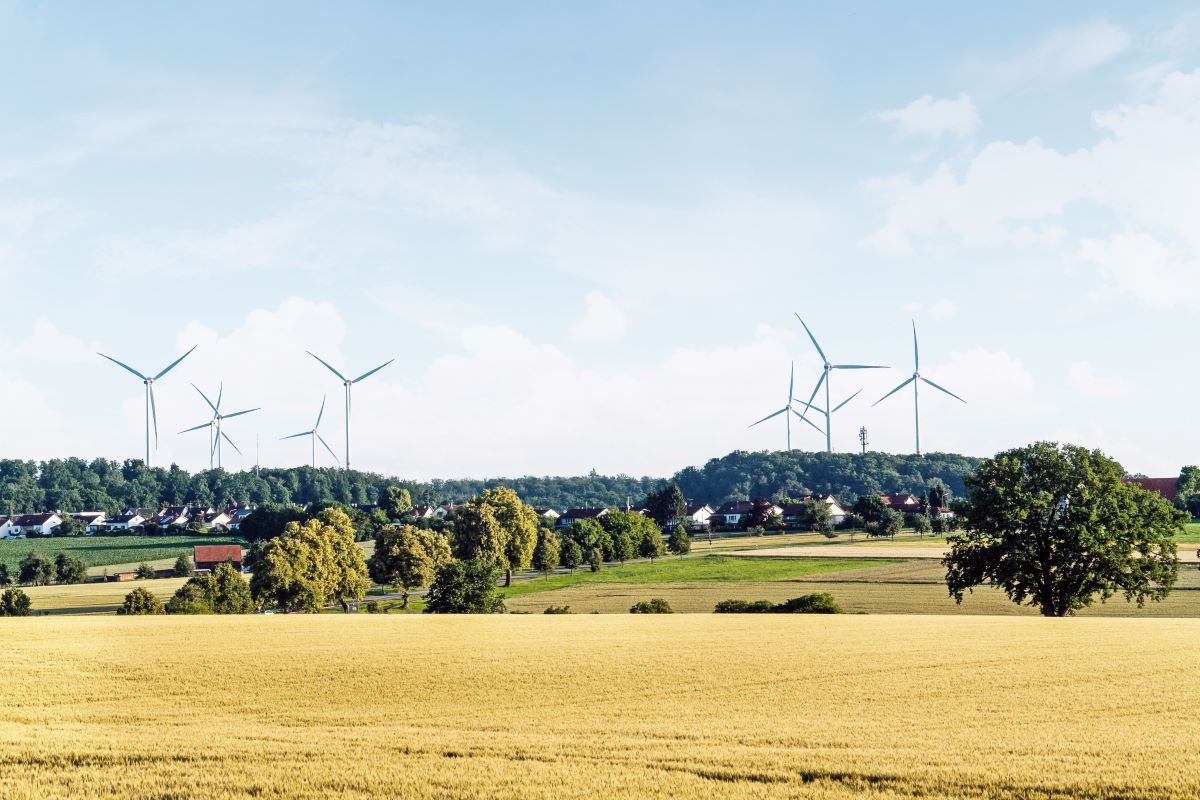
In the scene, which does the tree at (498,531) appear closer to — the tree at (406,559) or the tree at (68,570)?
the tree at (406,559)

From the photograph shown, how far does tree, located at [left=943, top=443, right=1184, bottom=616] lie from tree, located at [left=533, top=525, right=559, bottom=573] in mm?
61999

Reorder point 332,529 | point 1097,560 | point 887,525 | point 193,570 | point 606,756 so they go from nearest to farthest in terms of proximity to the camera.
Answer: point 606,756
point 1097,560
point 332,529
point 193,570
point 887,525

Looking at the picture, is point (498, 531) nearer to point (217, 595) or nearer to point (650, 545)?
point (650, 545)

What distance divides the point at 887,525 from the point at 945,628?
122 m

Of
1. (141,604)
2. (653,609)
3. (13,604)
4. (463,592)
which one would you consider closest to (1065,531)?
(653,609)

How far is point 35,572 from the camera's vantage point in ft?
401

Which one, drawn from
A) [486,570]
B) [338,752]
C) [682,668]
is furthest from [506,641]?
[486,570]

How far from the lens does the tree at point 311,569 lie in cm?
7944

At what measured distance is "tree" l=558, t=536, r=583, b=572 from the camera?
403ft

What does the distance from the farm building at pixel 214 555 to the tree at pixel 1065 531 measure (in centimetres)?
11567

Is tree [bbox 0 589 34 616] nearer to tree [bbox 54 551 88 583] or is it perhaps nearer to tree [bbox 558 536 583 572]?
tree [bbox 54 551 88 583]

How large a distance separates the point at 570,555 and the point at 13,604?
2451 inches

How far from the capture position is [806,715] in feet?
82.8

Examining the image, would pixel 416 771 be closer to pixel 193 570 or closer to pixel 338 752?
pixel 338 752
